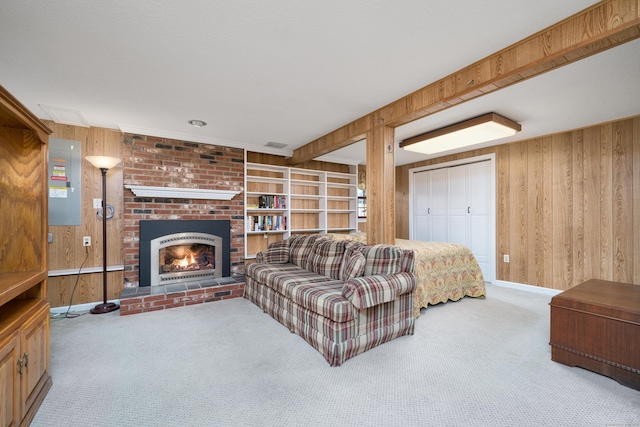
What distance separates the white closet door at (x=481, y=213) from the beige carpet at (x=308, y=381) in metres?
2.10

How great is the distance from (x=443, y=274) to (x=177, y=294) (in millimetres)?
3349

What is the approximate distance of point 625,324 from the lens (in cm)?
184

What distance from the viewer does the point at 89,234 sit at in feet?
11.6

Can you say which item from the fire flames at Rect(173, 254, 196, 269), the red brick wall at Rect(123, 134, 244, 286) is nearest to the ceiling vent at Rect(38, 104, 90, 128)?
the red brick wall at Rect(123, 134, 244, 286)

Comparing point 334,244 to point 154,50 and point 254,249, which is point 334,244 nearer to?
point 254,249

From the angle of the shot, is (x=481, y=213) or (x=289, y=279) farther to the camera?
(x=481, y=213)

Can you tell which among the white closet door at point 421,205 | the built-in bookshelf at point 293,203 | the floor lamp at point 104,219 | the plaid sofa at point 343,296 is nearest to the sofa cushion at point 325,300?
the plaid sofa at point 343,296

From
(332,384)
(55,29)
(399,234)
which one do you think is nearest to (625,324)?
(332,384)

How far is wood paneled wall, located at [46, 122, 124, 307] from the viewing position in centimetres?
339

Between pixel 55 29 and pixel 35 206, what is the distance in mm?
1119

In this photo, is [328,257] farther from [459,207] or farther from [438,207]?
[438,207]

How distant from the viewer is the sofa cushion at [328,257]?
306 centimetres

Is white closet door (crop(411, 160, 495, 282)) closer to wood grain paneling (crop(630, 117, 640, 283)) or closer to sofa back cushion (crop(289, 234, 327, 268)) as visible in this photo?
wood grain paneling (crop(630, 117, 640, 283))

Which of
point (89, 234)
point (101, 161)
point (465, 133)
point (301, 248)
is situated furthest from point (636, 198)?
point (89, 234)
